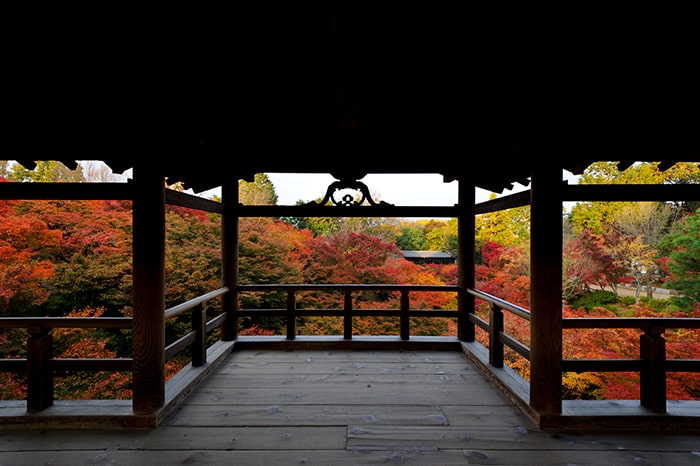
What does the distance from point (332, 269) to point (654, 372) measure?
7.09 metres

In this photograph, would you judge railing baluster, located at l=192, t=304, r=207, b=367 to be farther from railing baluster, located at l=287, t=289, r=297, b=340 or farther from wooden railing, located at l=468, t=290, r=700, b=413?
wooden railing, located at l=468, t=290, r=700, b=413

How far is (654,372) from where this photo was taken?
258 centimetres

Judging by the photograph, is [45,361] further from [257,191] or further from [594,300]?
[594,300]

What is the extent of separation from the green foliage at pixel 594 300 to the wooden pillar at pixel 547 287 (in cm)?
959

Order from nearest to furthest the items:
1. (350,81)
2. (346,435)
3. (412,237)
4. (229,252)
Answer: (350,81)
(346,435)
(229,252)
(412,237)

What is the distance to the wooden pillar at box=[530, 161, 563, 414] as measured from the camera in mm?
2545

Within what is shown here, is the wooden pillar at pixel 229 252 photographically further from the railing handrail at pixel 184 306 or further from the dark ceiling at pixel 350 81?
the dark ceiling at pixel 350 81

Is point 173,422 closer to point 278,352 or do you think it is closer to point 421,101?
point 278,352

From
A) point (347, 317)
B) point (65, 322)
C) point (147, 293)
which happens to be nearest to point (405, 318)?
point (347, 317)

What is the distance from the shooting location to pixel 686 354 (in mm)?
6348

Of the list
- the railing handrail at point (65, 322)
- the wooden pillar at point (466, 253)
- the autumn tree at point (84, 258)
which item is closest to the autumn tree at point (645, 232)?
the wooden pillar at point (466, 253)

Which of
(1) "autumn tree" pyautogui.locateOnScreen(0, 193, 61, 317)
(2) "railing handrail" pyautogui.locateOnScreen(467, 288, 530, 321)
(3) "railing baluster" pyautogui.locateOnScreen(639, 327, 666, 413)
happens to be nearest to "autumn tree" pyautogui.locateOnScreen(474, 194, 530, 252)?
(2) "railing handrail" pyautogui.locateOnScreen(467, 288, 530, 321)

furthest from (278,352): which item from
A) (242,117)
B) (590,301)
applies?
(590,301)

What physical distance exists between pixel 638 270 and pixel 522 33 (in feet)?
39.3
